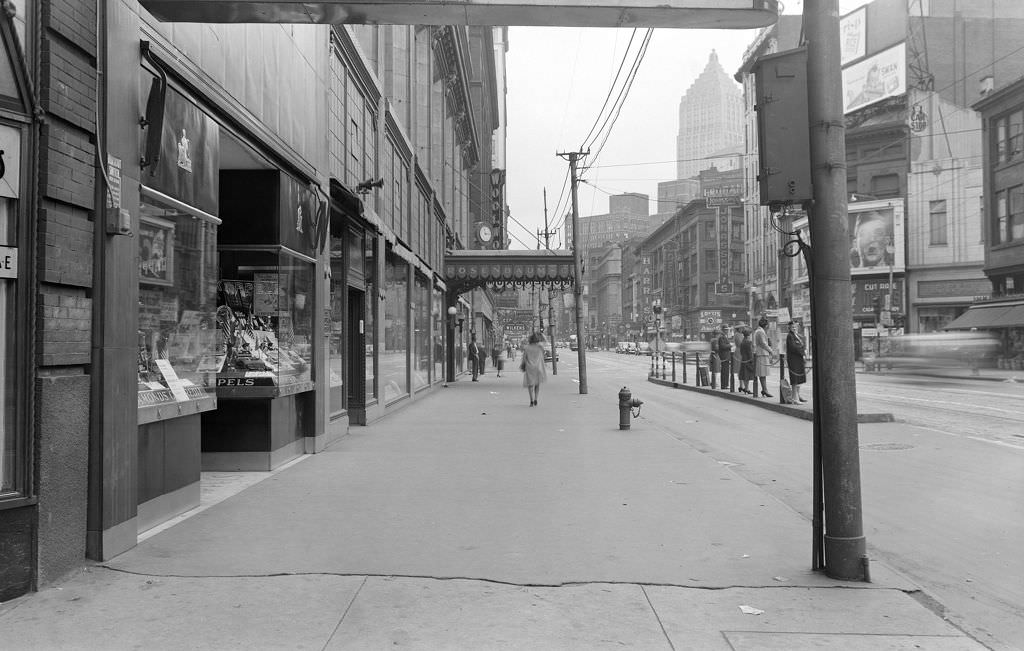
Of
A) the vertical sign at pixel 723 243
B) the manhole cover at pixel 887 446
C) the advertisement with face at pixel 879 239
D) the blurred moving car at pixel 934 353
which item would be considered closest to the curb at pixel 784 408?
the manhole cover at pixel 887 446

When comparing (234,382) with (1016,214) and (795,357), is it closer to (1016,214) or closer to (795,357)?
(795,357)

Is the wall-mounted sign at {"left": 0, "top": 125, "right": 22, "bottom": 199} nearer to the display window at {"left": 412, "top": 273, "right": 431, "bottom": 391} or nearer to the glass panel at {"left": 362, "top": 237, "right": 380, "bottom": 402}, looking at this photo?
the glass panel at {"left": 362, "top": 237, "right": 380, "bottom": 402}

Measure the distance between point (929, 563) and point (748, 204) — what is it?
71221 mm

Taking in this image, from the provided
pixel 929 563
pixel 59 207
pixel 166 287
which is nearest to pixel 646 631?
pixel 929 563

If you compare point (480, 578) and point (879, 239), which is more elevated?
point (879, 239)

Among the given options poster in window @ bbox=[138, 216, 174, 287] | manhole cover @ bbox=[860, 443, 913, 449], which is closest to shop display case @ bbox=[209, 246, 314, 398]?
poster in window @ bbox=[138, 216, 174, 287]

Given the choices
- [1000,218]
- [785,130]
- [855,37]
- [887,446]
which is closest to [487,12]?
[785,130]

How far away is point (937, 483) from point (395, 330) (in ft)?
39.3

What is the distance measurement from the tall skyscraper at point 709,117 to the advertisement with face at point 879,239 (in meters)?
76.0

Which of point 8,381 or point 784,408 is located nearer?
point 8,381

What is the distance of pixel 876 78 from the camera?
52906 mm

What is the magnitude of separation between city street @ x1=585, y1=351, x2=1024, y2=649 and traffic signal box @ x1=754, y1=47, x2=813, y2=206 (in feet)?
8.49

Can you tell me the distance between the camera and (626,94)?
17.1 meters

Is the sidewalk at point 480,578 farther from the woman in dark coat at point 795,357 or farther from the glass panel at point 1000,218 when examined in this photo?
the glass panel at point 1000,218
